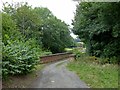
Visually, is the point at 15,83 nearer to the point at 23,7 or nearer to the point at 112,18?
the point at 112,18

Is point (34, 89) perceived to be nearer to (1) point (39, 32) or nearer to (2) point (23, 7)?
(2) point (23, 7)

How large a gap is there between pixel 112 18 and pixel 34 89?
867cm

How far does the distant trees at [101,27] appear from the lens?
49.6 feet

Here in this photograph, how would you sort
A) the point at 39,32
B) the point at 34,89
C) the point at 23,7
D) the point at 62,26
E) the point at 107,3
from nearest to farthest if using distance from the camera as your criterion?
the point at 34,89, the point at 107,3, the point at 23,7, the point at 39,32, the point at 62,26

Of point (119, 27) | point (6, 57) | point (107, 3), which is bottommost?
point (6, 57)

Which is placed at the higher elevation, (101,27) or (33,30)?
(33,30)

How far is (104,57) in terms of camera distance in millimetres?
18109

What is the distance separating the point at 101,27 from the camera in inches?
675

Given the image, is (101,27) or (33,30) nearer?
(101,27)

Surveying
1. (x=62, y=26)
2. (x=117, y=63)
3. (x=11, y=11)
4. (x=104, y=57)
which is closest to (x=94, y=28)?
(x=104, y=57)

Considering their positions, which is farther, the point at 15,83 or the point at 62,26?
the point at 62,26

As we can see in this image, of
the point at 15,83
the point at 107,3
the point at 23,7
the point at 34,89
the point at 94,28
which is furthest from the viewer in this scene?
the point at 23,7

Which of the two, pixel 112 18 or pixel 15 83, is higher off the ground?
pixel 112 18

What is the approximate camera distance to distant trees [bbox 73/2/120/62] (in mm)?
15116
